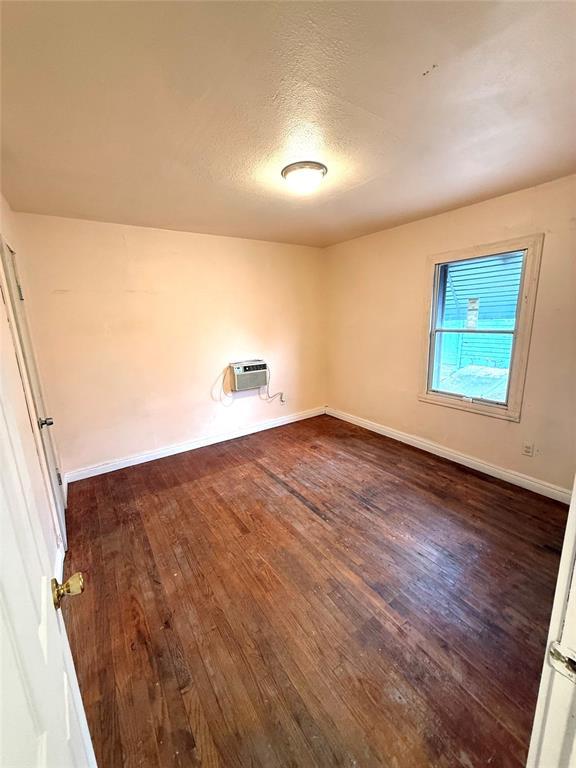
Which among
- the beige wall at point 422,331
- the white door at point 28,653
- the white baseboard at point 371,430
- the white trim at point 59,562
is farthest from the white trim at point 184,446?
the white door at point 28,653

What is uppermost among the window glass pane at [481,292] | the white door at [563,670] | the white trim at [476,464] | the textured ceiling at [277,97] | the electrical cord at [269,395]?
the textured ceiling at [277,97]

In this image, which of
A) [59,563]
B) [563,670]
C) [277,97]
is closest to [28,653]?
[563,670]

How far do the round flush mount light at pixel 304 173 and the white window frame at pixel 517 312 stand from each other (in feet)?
5.15

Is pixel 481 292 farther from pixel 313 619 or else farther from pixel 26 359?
pixel 26 359

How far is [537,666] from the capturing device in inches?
Answer: 53.0

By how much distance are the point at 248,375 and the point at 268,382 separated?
0.38 metres

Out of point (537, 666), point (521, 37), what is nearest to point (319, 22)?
point (521, 37)

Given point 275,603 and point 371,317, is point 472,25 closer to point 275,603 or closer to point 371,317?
point 275,603

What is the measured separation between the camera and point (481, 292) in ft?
9.26

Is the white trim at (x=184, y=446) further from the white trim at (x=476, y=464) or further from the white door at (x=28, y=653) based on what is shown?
the white door at (x=28, y=653)

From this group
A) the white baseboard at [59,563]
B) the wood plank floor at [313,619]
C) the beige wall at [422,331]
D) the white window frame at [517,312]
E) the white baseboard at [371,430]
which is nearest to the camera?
the wood plank floor at [313,619]

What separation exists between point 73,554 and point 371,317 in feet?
11.8

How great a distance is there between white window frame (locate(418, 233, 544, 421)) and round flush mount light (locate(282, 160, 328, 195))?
1571 millimetres

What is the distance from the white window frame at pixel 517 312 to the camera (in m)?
2.43
